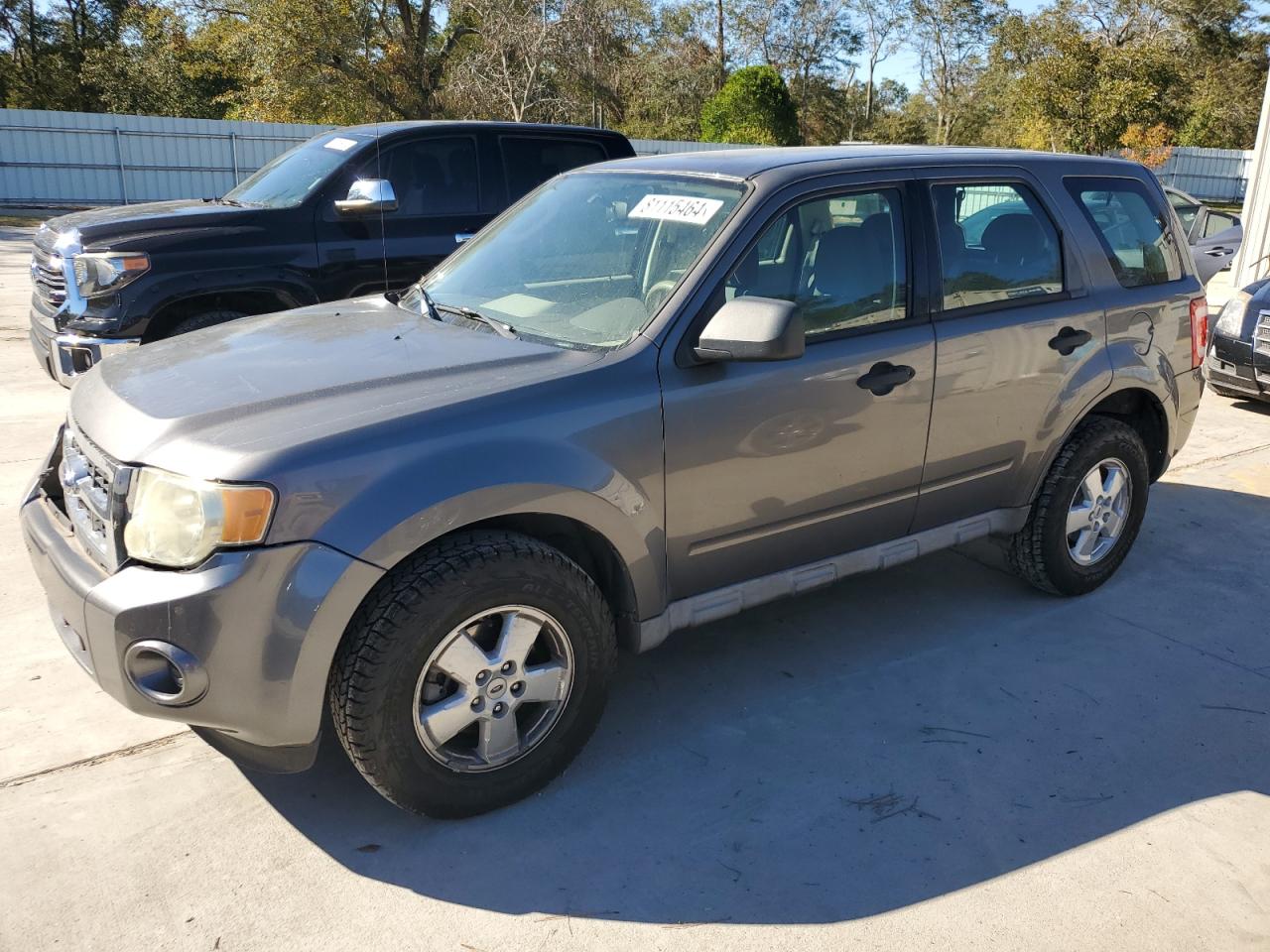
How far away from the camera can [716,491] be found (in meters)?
3.34

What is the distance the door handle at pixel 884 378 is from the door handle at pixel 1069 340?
818 mm

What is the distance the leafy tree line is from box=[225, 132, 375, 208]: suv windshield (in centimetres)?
1728

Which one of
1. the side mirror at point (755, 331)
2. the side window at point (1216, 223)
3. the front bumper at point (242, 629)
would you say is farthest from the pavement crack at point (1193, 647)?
the side window at point (1216, 223)

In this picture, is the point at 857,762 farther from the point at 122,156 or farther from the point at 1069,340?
the point at 122,156

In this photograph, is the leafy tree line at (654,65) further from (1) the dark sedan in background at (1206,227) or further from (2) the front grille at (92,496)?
(2) the front grille at (92,496)

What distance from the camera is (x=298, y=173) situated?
7.02 m

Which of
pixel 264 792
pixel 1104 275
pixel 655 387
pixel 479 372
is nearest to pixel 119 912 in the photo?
pixel 264 792

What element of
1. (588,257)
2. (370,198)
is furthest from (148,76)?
(588,257)

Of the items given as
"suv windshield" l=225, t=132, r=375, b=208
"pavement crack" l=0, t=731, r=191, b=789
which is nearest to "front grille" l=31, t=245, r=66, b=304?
"suv windshield" l=225, t=132, r=375, b=208

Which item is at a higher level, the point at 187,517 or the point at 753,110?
the point at 753,110

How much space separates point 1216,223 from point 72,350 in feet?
37.9

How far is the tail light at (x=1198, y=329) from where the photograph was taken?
4715 mm

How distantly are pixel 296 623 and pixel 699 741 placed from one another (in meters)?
1.45

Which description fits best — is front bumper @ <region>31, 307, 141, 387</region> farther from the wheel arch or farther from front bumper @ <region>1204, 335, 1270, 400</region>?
front bumper @ <region>1204, 335, 1270, 400</region>
